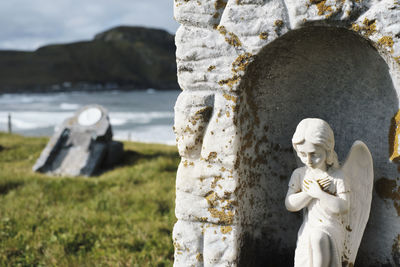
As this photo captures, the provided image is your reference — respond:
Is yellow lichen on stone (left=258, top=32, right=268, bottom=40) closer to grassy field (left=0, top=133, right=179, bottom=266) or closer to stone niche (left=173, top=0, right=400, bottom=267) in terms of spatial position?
stone niche (left=173, top=0, right=400, bottom=267)

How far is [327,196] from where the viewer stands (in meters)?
1.96

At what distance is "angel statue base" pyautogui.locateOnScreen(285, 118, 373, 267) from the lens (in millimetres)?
1920

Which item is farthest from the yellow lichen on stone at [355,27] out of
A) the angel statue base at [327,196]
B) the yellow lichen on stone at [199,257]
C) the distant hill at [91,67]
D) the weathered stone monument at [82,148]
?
the distant hill at [91,67]

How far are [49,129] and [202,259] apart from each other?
74.6ft

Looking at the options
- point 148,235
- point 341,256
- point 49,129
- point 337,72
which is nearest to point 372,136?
point 337,72

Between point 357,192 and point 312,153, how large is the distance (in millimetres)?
403

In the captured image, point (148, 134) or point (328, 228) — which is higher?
point (328, 228)

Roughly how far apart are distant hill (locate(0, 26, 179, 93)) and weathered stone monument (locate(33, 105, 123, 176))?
70.4 m

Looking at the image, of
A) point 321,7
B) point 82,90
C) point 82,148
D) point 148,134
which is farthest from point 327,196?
point 82,90

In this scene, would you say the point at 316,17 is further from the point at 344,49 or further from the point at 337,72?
the point at 337,72

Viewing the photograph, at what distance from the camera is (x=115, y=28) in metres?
112

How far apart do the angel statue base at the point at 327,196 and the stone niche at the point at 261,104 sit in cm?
19

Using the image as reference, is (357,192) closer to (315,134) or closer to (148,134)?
(315,134)

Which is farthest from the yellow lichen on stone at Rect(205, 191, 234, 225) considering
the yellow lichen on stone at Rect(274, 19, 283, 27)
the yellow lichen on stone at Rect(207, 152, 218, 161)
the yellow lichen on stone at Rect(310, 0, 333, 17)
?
the yellow lichen on stone at Rect(310, 0, 333, 17)
